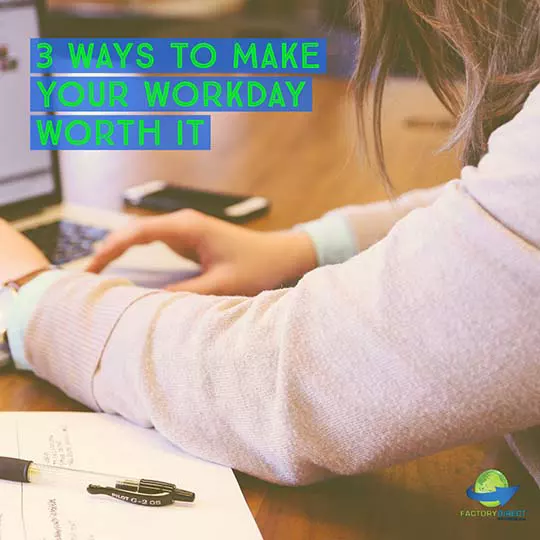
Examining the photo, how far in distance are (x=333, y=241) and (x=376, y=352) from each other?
415 mm

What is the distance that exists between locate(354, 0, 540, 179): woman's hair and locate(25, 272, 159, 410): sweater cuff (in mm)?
256

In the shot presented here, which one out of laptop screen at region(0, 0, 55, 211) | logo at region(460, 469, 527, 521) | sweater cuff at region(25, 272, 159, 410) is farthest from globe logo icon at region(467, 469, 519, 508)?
laptop screen at region(0, 0, 55, 211)

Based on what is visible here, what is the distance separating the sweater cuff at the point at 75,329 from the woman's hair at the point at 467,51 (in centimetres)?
26

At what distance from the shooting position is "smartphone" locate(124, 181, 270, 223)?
1006 millimetres

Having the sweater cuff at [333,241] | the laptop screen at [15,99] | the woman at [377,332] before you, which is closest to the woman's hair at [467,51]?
the woman at [377,332]

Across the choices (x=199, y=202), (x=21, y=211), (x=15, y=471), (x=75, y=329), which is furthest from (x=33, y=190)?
(x=15, y=471)

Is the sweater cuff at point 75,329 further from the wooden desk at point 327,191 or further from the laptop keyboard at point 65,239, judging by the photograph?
the laptop keyboard at point 65,239

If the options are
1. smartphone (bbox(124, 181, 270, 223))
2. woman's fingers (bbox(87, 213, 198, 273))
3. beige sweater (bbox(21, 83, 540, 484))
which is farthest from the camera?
smartphone (bbox(124, 181, 270, 223))

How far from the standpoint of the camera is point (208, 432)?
20.2 inches

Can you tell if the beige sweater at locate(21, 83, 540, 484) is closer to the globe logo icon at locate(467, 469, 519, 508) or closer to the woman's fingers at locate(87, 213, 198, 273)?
the globe logo icon at locate(467, 469, 519, 508)

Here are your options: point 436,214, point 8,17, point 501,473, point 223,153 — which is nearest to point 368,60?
point 436,214

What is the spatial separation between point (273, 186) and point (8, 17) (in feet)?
1.37

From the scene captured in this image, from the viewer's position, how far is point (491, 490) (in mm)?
526

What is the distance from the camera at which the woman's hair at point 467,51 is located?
528 mm
